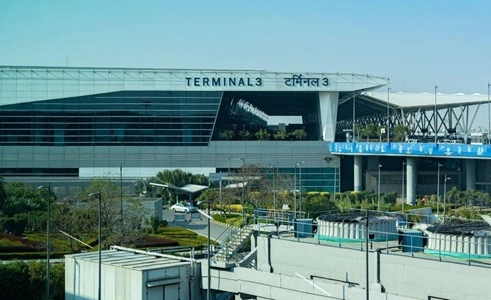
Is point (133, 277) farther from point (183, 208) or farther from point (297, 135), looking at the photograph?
point (297, 135)

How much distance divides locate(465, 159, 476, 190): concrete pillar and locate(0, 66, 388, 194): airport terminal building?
14532mm

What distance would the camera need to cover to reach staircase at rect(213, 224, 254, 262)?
29891 mm

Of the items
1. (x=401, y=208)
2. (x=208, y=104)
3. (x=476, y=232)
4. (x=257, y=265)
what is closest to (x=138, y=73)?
(x=208, y=104)

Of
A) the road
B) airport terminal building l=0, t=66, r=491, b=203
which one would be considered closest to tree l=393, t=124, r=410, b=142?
airport terminal building l=0, t=66, r=491, b=203

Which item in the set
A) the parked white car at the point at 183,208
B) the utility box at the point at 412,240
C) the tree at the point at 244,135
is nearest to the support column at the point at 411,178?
the tree at the point at 244,135

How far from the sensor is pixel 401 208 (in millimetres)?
65000

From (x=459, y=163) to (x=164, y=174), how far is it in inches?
1282

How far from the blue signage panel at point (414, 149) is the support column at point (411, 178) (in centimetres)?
270

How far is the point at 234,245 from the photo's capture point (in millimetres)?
30719

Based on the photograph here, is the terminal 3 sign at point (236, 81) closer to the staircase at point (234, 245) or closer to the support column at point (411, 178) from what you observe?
the support column at point (411, 178)

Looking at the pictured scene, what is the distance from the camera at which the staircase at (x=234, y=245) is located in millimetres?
29891

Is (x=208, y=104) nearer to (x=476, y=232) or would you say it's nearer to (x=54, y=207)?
(x=54, y=207)

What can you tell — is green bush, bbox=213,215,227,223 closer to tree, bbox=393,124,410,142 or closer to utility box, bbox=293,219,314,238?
tree, bbox=393,124,410,142

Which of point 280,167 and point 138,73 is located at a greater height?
point 138,73
